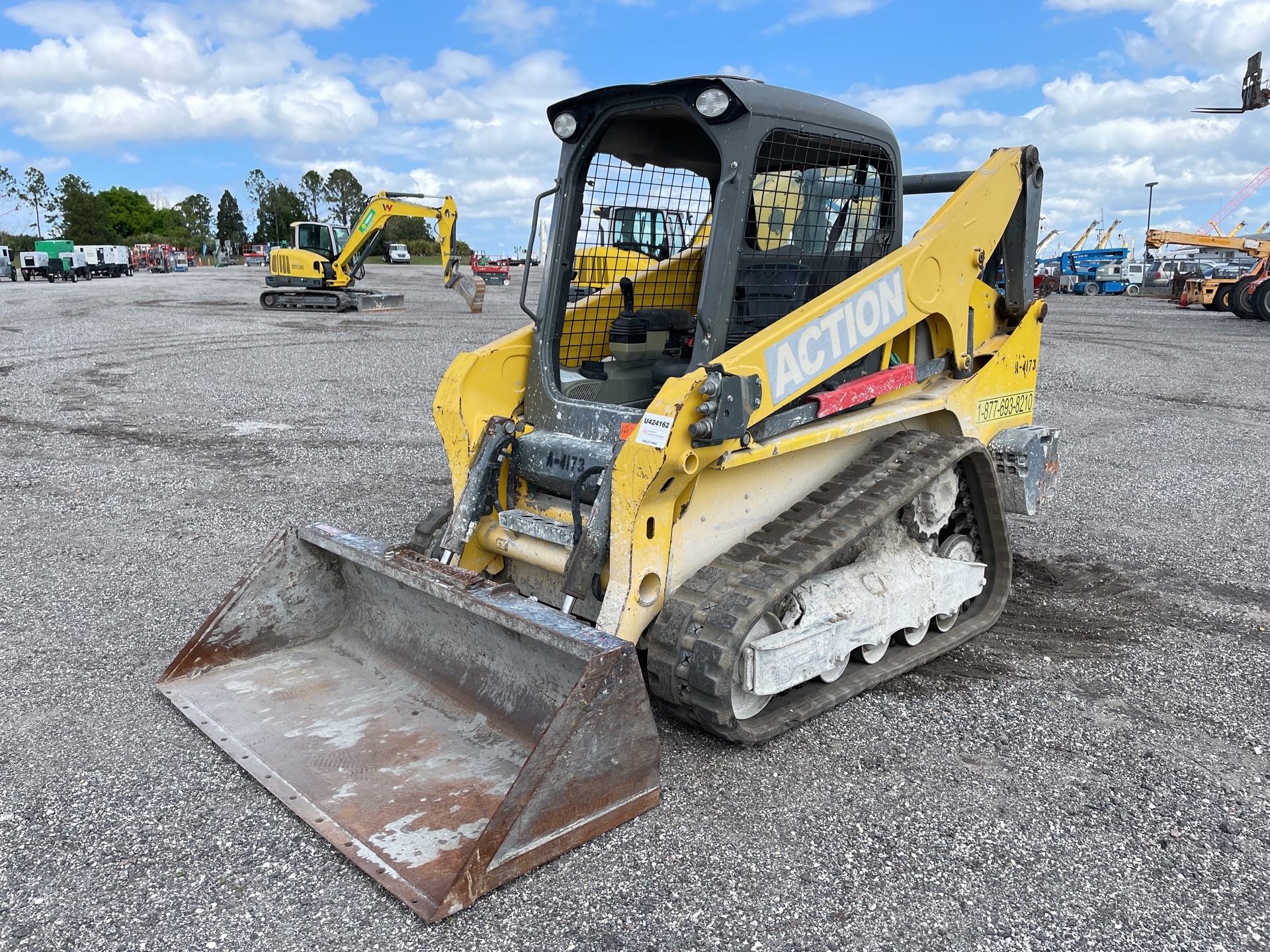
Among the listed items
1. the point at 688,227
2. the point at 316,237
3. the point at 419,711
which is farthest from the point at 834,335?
the point at 316,237

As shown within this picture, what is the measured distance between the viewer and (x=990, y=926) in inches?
102

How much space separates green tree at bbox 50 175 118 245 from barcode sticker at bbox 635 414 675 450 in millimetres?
84036

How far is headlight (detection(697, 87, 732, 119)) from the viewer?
3510 mm

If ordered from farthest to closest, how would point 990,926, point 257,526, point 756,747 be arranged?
point 257,526 < point 756,747 < point 990,926

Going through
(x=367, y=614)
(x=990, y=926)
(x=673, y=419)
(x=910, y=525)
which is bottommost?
(x=990, y=926)

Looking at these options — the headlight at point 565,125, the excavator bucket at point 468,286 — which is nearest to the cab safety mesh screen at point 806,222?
the headlight at point 565,125

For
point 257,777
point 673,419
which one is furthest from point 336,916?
point 673,419

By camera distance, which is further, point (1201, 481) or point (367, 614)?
point (1201, 481)

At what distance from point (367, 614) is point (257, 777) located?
40.4 inches

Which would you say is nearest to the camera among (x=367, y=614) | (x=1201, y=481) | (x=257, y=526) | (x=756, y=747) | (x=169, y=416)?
(x=756, y=747)

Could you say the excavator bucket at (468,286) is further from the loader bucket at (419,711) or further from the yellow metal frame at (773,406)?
the loader bucket at (419,711)

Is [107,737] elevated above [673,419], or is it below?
below

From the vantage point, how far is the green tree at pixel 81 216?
76.9 m

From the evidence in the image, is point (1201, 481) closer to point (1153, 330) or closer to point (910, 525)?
point (910, 525)
